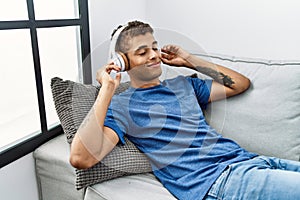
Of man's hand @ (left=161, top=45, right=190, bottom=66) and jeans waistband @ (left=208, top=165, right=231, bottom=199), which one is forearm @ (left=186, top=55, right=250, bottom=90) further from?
jeans waistband @ (left=208, top=165, right=231, bottom=199)

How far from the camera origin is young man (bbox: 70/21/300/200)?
101cm

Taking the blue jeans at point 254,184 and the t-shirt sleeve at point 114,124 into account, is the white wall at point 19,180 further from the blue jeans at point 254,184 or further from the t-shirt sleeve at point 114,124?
the blue jeans at point 254,184

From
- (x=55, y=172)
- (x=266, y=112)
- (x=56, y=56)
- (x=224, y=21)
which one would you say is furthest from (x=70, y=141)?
(x=224, y=21)

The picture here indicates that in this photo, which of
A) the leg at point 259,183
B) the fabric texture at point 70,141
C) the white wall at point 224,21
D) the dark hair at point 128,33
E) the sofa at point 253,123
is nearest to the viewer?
the leg at point 259,183

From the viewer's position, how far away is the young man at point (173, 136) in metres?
1.01

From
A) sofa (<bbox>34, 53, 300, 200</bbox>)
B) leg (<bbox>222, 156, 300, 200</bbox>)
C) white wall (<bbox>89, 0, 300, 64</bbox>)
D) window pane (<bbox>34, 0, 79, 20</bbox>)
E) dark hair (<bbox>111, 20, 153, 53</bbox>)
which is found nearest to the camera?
leg (<bbox>222, 156, 300, 200</bbox>)

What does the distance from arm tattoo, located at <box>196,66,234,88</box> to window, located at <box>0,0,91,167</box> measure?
0.64 meters

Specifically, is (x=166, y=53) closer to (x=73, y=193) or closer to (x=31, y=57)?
(x=31, y=57)

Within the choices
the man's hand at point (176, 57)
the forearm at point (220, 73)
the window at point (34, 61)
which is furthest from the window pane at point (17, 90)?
A: the forearm at point (220, 73)

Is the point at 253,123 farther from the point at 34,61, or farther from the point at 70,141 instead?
the point at 34,61

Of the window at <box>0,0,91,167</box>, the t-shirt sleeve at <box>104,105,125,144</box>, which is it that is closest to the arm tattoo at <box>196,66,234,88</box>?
the t-shirt sleeve at <box>104,105,125,144</box>

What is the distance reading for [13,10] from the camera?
1288 mm

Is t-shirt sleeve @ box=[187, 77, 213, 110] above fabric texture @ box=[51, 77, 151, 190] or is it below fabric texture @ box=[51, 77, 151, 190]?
above

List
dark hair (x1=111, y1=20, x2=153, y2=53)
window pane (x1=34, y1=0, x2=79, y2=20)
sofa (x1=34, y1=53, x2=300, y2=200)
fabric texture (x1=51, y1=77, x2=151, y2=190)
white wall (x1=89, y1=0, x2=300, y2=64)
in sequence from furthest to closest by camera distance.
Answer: white wall (x1=89, y1=0, x2=300, y2=64), window pane (x1=34, y1=0, x2=79, y2=20), sofa (x1=34, y1=53, x2=300, y2=200), dark hair (x1=111, y1=20, x2=153, y2=53), fabric texture (x1=51, y1=77, x2=151, y2=190)
